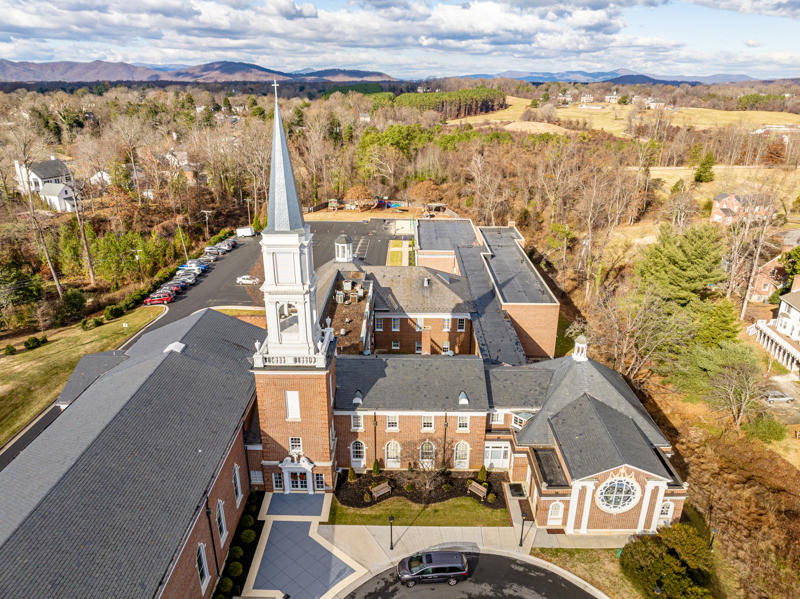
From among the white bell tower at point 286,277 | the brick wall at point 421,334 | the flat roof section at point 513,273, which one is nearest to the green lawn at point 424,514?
Result: the white bell tower at point 286,277

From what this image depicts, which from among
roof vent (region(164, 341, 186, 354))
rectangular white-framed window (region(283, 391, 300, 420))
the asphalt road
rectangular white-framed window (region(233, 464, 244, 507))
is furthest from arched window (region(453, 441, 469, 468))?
roof vent (region(164, 341, 186, 354))

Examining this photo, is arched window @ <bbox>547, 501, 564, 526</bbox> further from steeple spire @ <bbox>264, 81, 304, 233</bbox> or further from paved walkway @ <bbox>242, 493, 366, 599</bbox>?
steeple spire @ <bbox>264, 81, 304, 233</bbox>

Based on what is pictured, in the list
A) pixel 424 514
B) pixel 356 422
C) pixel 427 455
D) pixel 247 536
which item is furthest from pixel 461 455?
pixel 247 536

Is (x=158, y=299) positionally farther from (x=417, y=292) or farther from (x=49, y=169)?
(x=49, y=169)

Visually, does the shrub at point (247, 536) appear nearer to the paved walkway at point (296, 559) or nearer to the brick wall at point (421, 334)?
the paved walkway at point (296, 559)

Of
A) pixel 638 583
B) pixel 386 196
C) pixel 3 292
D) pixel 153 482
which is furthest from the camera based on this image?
pixel 386 196

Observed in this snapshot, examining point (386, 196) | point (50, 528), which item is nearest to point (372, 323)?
point (50, 528)

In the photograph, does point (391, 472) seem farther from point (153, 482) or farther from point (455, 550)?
point (153, 482)
